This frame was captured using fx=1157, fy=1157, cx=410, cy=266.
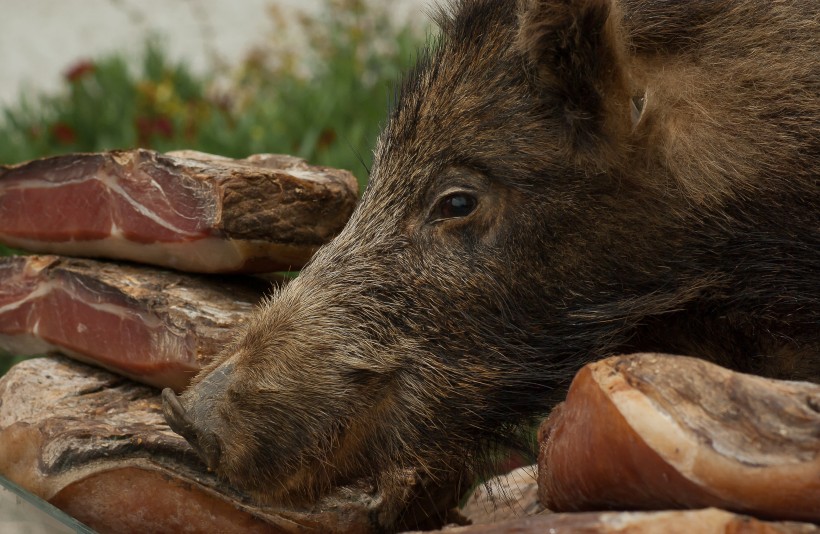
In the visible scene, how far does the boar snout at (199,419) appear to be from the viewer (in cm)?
192

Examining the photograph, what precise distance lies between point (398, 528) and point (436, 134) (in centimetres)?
78

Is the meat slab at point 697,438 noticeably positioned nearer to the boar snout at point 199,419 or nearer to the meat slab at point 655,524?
the meat slab at point 655,524

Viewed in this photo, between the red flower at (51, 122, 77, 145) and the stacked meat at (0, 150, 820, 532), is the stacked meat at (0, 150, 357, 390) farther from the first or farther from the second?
the red flower at (51, 122, 77, 145)

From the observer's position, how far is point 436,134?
2199 mm

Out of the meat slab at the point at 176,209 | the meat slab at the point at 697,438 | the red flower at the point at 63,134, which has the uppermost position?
the red flower at the point at 63,134

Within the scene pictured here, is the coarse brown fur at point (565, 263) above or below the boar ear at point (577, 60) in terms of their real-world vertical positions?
below

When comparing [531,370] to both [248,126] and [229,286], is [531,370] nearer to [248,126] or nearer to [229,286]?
[229,286]

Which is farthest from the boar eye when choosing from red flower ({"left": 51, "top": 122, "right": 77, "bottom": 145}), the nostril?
red flower ({"left": 51, "top": 122, "right": 77, "bottom": 145})

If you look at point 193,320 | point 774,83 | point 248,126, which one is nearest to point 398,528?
point 193,320

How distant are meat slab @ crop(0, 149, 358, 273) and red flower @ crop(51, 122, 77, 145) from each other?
279 centimetres

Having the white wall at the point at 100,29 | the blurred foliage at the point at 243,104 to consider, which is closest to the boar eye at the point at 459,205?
the blurred foliage at the point at 243,104

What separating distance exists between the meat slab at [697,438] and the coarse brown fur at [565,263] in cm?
46

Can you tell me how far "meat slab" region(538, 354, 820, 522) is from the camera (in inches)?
58.1

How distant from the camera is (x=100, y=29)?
9.02 meters
